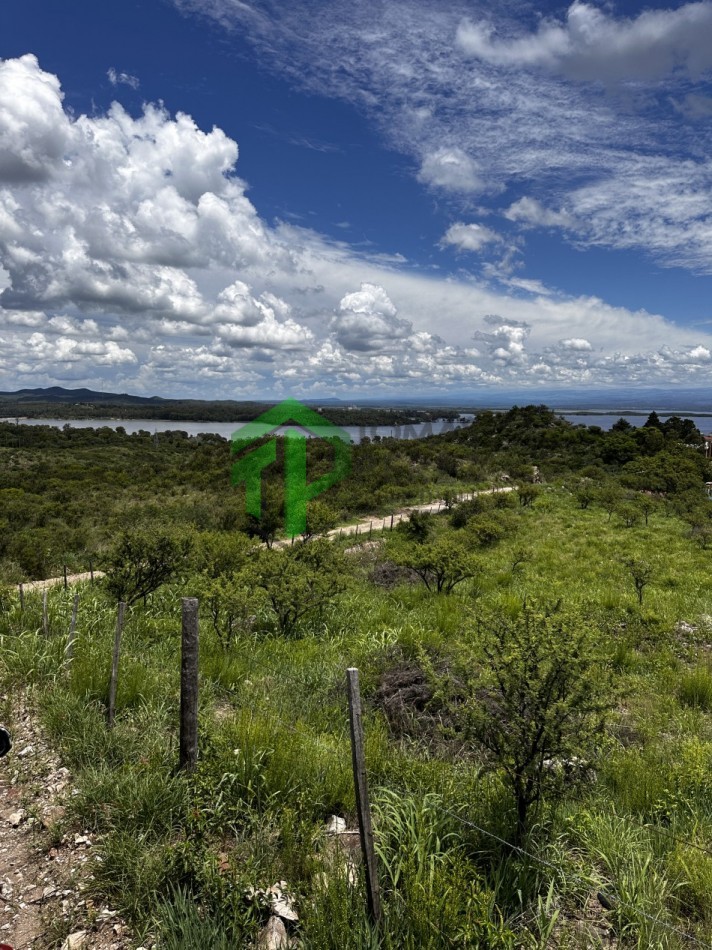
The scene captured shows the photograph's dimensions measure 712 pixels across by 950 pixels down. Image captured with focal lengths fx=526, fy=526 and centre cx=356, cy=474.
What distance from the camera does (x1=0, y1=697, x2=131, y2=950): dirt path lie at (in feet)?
10.5

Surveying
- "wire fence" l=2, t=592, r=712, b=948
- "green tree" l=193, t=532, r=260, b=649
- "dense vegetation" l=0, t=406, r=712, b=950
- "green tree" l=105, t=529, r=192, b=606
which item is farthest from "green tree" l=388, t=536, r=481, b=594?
"wire fence" l=2, t=592, r=712, b=948

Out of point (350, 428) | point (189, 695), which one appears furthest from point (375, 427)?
point (189, 695)

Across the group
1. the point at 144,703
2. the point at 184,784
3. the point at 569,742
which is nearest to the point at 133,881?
the point at 184,784

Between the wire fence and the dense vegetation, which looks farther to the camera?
the dense vegetation

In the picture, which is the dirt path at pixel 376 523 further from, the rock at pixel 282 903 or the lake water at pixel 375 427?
the lake water at pixel 375 427

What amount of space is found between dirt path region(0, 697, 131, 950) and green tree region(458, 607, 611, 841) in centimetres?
274

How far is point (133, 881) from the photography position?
11.3 feet

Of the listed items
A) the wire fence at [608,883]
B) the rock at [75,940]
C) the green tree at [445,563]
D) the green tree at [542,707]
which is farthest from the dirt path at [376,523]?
the rock at [75,940]

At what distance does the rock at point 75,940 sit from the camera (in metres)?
3.10

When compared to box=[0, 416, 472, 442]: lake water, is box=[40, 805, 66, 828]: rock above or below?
below

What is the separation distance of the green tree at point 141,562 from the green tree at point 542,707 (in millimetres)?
7594

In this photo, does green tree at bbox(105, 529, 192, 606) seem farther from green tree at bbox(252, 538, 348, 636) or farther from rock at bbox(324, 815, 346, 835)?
rock at bbox(324, 815, 346, 835)

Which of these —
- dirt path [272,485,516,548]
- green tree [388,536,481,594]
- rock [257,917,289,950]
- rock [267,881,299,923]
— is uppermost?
rock [267,881,299,923]

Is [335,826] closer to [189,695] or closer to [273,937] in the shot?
[273,937]
